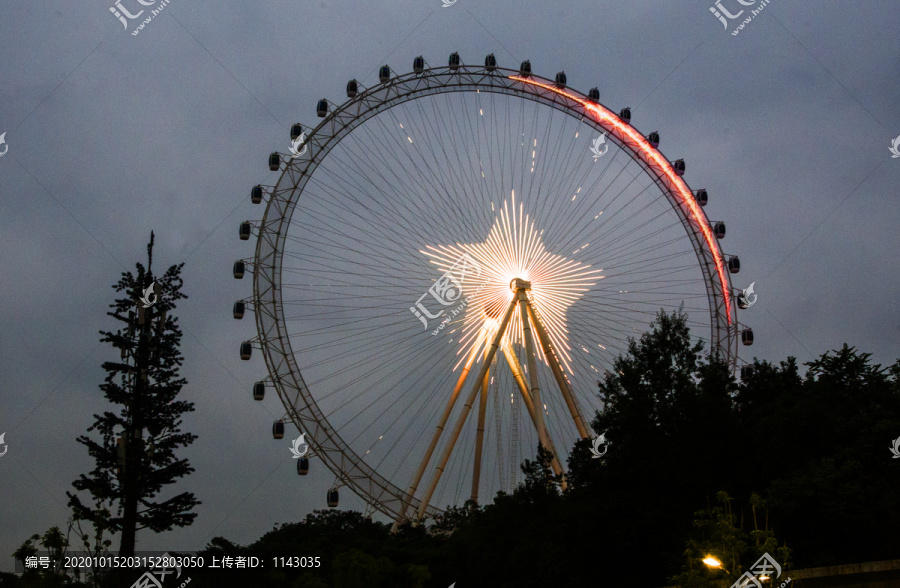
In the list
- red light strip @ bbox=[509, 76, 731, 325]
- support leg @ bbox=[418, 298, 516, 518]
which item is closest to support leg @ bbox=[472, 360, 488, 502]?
support leg @ bbox=[418, 298, 516, 518]

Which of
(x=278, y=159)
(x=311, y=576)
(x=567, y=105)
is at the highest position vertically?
(x=567, y=105)

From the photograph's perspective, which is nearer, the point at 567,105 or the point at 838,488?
the point at 838,488

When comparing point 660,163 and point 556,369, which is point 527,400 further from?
point 660,163

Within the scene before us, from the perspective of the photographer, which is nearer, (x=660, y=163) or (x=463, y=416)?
(x=463, y=416)

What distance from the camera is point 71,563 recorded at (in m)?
29.7

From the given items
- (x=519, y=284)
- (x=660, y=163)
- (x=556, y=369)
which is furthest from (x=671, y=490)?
(x=660, y=163)

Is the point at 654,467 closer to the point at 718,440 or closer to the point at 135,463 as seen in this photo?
the point at 718,440

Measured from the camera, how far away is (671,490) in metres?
33.8

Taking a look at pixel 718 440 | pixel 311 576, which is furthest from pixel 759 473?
pixel 311 576

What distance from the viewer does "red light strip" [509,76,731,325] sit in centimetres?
4694

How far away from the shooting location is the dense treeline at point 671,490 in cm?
3130

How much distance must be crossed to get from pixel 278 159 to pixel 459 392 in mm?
13308

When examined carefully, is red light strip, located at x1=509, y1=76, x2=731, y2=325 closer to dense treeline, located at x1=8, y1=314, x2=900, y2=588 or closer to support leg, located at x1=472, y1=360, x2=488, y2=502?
dense treeline, located at x1=8, y1=314, x2=900, y2=588

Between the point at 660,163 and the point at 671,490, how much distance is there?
64.2ft
